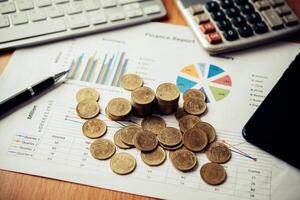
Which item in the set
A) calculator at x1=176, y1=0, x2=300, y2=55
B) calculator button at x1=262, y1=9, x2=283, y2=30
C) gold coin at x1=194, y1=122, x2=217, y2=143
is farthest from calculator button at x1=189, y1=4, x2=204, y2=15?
gold coin at x1=194, y1=122, x2=217, y2=143

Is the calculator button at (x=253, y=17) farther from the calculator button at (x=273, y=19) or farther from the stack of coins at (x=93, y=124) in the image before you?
the stack of coins at (x=93, y=124)

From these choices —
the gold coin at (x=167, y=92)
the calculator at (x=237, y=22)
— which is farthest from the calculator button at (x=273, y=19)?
the gold coin at (x=167, y=92)

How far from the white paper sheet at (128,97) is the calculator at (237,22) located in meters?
0.02

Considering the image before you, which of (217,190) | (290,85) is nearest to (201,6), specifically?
(290,85)

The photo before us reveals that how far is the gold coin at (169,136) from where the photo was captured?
0.49 metres

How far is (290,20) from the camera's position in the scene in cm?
61

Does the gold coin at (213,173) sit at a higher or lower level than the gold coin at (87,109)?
lower

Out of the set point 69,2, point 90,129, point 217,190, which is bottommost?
point 217,190

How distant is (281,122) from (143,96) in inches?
7.4

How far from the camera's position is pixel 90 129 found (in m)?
0.50

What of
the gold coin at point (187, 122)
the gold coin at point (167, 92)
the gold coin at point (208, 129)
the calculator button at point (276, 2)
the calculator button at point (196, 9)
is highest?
the calculator button at point (196, 9)

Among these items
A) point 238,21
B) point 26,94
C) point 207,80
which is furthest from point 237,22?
point 26,94

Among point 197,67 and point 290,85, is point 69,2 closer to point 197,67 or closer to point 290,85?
point 197,67

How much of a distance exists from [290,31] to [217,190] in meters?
0.31
